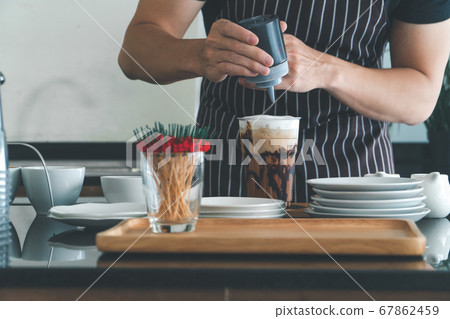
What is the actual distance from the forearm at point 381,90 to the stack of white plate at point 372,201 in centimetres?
48

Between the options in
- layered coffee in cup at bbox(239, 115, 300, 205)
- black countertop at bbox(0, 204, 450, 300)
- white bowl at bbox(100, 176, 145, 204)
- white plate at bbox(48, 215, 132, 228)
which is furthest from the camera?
white bowl at bbox(100, 176, 145, 204)

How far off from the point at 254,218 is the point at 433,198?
0.37 m

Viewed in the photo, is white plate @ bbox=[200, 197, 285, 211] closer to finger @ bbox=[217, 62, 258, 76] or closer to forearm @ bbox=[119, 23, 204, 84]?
finger @ bbox=[217, 62, 258, 76]

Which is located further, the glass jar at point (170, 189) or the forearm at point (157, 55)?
the forearm at point (157, 55)

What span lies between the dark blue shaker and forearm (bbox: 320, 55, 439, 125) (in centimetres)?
26

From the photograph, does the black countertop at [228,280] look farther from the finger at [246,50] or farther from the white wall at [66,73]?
the white wall at [66,73]

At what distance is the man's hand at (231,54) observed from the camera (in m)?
1.06

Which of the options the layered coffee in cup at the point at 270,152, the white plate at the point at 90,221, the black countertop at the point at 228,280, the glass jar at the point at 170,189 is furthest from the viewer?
the layered coffee in cup at the point at 270,152

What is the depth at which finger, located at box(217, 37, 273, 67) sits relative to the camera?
1.05 meters

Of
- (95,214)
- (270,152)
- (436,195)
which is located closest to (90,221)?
(95,214)

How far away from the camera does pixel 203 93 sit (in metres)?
1.62

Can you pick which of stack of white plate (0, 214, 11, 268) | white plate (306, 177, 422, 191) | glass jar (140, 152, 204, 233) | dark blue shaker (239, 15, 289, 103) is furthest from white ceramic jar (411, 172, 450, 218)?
stack of white plate (0, 214, 11, 268)

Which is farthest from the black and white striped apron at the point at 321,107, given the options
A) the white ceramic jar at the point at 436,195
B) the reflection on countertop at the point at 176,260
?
the reflection on countertop at the point at 176,260
